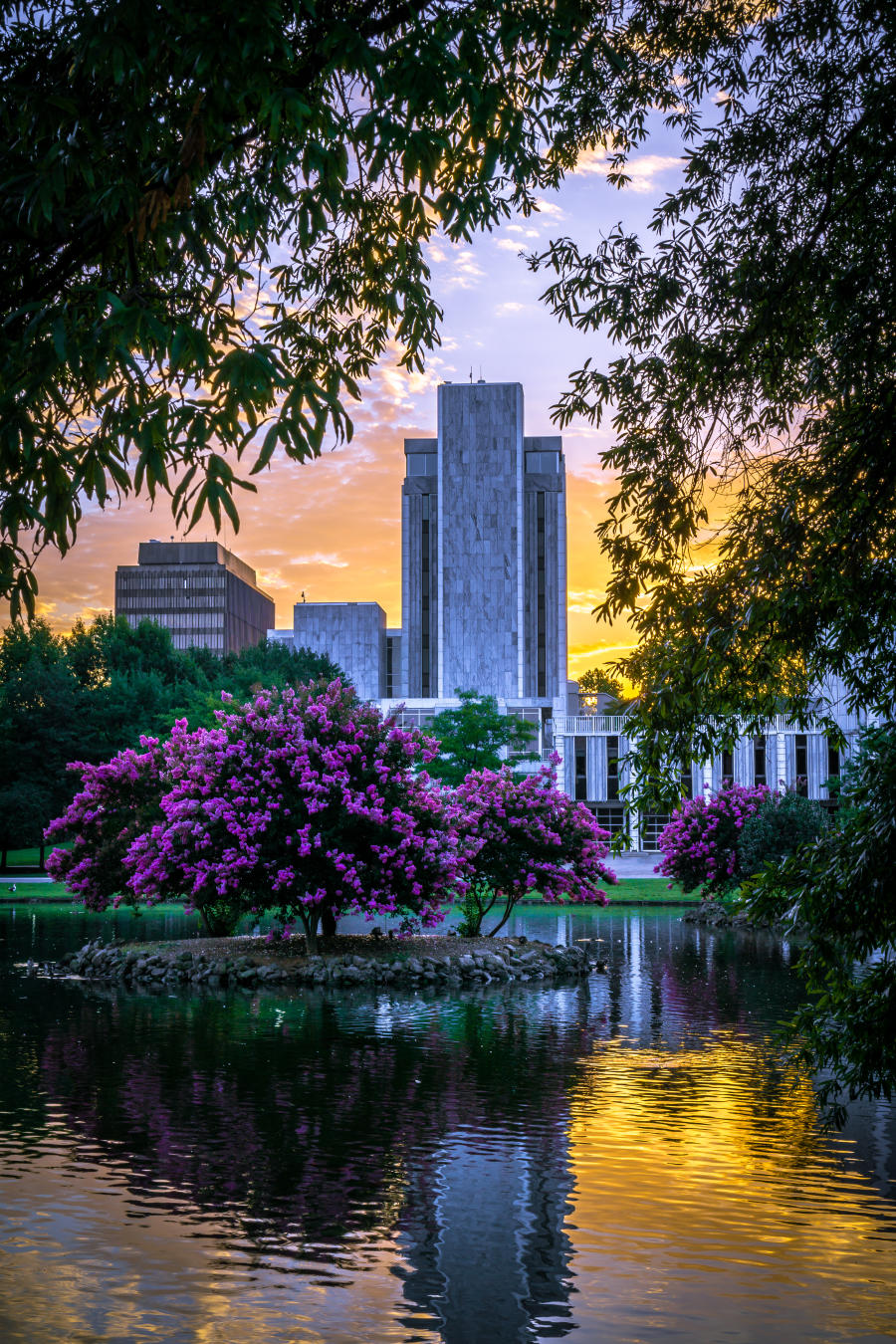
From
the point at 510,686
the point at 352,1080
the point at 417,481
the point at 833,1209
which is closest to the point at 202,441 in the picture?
the point at 833,1209

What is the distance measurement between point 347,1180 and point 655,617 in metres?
4.34

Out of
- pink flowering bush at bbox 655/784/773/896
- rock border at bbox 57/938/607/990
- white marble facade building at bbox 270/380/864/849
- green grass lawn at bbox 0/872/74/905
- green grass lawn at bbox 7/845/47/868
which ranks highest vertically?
white marble facade building at bbox 270/380/864/849

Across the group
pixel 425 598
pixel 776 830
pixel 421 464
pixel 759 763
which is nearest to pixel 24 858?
pixel 425 598

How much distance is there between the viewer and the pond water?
228 inches

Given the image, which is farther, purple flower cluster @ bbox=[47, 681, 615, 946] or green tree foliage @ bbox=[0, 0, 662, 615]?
purple flower cluster @ bbox=[47, 681, 615, 946]

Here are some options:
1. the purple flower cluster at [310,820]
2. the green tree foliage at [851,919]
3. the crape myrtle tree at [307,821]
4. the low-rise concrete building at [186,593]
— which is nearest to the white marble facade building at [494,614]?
the low-rise concrete building at [186,593]

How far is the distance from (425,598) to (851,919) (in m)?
103

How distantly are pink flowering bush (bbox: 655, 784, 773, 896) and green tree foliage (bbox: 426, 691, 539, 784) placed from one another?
860 inches

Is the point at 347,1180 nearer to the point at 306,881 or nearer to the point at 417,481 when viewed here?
the point at 306,881

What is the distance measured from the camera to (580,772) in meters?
84.6

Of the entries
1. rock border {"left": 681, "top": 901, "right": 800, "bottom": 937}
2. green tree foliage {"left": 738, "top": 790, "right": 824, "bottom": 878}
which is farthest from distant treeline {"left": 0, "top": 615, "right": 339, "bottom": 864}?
green tree foliage {"left": 738, "top": 790, "right": 824, "bottom": 878}

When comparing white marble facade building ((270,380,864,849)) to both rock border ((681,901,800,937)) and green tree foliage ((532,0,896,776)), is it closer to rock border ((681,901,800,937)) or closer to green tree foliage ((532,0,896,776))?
rock border ((681,901,800,937))

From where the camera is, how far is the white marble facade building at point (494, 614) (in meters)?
82.5

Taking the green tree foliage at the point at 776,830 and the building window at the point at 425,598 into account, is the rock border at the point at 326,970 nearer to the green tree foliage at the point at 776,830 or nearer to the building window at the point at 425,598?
the green tree foliage at the point at 776,830
